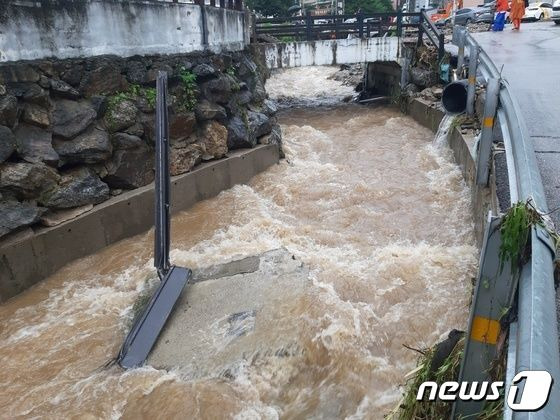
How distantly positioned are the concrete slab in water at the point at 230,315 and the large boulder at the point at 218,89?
15.1 ft

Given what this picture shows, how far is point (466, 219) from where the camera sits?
747cm

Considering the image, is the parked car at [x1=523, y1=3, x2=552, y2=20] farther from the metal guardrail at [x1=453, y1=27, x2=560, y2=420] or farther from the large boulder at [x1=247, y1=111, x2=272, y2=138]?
the metal guardrail at [x1=453, y1=27, x2=560, y2=420]

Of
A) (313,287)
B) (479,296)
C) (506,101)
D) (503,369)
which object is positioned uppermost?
(506,101)

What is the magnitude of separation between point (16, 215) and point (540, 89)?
880 cm

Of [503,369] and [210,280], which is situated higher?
[503,369]

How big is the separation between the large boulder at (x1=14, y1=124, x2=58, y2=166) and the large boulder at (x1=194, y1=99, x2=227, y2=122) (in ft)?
10.4

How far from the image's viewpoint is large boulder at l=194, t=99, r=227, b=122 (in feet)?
30.0

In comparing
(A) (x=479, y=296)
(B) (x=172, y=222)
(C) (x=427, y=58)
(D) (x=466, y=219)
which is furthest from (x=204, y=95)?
(C) (x=427, y=58)

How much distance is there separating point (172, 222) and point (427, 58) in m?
12.3

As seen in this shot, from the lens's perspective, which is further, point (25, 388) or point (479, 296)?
point (25, 388)

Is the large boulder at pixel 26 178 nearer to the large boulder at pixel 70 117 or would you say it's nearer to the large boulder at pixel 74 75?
the large boulder at pixel 70 117

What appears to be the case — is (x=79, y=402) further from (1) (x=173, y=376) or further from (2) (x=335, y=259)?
(2) (x=335, y=259)

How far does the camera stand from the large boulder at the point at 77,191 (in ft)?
21.3

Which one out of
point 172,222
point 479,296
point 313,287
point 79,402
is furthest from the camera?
point 172,222
